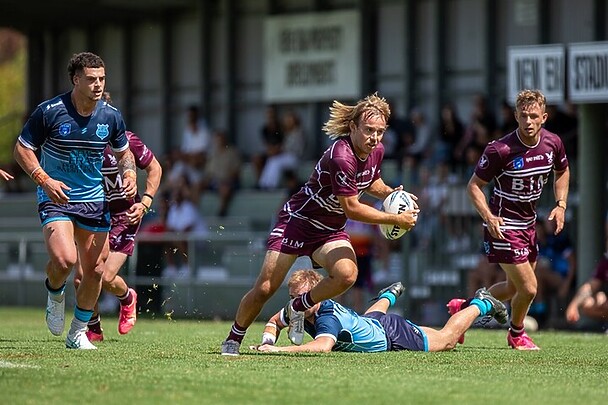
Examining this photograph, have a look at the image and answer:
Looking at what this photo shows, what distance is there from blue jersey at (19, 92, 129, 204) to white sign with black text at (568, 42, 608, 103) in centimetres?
810

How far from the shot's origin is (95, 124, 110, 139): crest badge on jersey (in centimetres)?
1090

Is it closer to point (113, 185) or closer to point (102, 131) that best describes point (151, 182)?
point (102, 131)

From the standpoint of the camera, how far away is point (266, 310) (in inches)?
797

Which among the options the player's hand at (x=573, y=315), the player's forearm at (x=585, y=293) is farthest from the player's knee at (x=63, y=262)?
the player's forearm at (x=585, y=293)

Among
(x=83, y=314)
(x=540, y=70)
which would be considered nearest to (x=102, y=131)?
(x=83, y=314)

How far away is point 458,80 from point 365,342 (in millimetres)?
12304

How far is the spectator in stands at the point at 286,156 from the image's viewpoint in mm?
22688

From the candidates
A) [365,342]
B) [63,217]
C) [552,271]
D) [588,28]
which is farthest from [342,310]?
[588,28]

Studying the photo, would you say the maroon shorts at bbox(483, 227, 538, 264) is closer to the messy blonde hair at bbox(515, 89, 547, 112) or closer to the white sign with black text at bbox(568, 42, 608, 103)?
the messy blonde hair at bbox(515, 89, 547, 112)

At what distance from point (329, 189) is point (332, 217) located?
23 centimetres

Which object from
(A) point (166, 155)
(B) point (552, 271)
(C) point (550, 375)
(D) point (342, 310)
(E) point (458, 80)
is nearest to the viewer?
(C) point (550, 375)

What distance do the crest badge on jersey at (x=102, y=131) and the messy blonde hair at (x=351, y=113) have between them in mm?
1850

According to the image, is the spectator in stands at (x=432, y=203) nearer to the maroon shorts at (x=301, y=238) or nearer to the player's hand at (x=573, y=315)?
the player's hand at (x=573, y=315)

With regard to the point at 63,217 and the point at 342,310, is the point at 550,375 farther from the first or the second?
the point at 63,217
